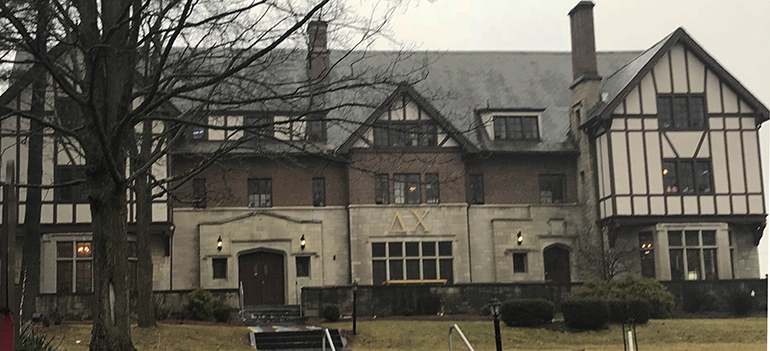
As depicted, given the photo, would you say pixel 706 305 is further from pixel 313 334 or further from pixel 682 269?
pixel 313 334

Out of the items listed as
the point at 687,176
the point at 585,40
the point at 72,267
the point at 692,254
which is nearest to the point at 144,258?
the point at 72,267

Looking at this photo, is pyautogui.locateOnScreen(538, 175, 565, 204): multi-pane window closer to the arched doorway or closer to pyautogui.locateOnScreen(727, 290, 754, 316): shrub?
the arched doorway

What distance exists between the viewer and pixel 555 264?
37.2 metres

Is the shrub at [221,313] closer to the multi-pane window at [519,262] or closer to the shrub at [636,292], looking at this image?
the shrub at [636,292]

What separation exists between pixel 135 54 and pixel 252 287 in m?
22.2

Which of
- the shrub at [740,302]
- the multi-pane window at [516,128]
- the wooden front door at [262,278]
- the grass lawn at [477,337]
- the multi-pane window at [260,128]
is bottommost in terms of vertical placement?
the grass lawn at [477,337]

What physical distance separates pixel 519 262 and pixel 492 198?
8.98 ft

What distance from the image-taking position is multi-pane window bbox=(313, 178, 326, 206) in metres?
36.3

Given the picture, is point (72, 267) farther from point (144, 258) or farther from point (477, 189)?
point (477, 189)

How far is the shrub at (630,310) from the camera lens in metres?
25.5

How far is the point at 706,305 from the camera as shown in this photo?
1233 inches

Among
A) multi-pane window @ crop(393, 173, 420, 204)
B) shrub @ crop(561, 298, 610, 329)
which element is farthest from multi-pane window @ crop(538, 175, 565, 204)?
shrub @ crop(561, 298, 610, 329)

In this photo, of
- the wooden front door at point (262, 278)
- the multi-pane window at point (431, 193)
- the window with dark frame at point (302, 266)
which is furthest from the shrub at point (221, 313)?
the multi-pane window at point (431, 193)

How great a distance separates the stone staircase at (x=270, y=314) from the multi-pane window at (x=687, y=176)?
14500 millimetres
